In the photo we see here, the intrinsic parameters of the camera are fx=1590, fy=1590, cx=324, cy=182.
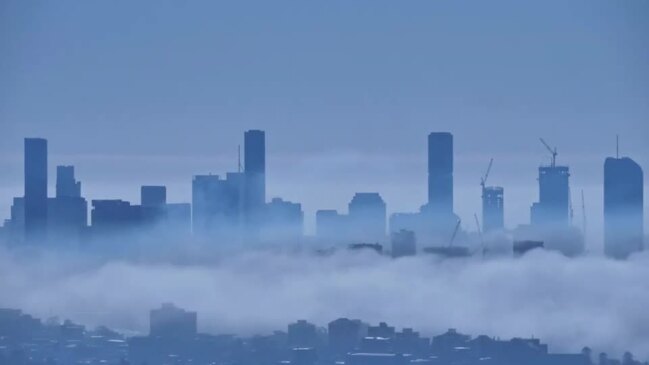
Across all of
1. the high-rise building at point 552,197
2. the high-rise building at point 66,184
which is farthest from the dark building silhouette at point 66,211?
the high-rise building at point 552,197

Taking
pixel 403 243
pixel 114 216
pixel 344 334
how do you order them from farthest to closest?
pixel 114 216 → pixel 403 243 → pixel 344 334

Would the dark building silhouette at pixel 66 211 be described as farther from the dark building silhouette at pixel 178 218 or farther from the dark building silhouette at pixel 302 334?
the dark building silhouette at pixel 302 334

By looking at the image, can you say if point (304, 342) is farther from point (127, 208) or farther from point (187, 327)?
point (127, 208)

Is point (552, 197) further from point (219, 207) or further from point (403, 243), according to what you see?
point (219, 207)

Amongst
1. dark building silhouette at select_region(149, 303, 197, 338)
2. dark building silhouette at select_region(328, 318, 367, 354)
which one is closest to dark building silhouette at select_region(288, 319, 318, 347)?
dark building silhouette at select_region(328, 318, 367, 354)

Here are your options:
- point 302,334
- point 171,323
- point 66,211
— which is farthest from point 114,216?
point 302,334

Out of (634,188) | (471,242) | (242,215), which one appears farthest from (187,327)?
(634,188)
